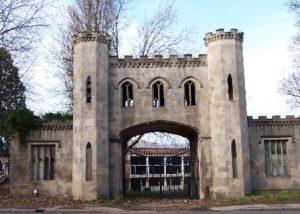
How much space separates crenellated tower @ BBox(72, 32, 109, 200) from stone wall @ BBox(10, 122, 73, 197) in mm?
1740

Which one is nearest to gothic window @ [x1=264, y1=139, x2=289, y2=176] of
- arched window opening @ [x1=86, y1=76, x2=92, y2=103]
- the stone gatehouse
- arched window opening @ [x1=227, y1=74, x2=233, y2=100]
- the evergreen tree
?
the stone gatehouse

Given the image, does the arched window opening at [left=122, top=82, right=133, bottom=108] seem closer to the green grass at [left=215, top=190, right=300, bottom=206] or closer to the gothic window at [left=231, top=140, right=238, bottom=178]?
the gothic window at [left=231, top=140, right=238, bottom=178]

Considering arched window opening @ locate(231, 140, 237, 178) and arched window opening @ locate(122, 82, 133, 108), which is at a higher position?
arched window opening @ locate(122, 82, 133, 108)

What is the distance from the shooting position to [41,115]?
2828cm

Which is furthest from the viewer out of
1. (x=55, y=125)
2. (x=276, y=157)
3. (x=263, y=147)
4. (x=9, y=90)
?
(x=9, y=90)

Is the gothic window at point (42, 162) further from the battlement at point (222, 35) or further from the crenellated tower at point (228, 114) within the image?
the battlement at point (222, 35)

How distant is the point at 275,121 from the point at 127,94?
9.06 metres

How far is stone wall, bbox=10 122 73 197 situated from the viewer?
26062mm

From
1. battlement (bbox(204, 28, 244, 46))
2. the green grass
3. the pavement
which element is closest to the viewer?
the pavement

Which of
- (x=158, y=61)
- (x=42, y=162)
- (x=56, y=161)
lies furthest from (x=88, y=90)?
(x=42, y=162)

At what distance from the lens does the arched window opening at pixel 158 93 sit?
26422mm

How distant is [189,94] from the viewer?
26453mm

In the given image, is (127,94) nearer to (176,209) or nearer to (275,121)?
(176,209)

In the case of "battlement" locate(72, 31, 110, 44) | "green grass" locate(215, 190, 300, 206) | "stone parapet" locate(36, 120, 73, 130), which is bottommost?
"green grass" locate(215, 190, 300, 206)
